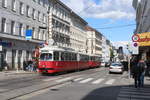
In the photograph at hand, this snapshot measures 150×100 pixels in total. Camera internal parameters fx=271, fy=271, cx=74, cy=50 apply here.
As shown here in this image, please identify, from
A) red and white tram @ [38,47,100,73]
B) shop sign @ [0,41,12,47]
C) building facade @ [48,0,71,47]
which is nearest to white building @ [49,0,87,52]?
building facade @ [48,0,71,47]

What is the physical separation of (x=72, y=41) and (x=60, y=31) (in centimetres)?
1287

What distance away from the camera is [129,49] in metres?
22.0

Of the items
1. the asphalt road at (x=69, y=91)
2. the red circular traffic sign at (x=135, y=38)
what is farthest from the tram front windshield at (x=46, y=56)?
the red circular traffic sign at (x=135, y=38)

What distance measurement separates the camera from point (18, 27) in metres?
39.9

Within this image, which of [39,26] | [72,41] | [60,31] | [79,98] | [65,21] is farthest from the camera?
[72,41]

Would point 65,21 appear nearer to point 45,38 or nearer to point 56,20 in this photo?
point 56,20

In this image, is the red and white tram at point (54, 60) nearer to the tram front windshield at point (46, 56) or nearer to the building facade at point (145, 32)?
the tram front windshield at point (46, 56)

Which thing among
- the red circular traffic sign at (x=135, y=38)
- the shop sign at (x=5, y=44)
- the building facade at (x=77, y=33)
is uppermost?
the building facade at (x=77, y=33)

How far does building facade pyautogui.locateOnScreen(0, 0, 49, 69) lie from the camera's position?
36.2 m

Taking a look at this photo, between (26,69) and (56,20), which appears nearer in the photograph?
(26,69)

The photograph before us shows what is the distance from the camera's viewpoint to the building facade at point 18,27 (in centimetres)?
3625

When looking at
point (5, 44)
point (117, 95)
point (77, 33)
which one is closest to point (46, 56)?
point (5, 44)

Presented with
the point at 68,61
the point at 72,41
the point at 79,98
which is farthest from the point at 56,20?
the point at 79,98

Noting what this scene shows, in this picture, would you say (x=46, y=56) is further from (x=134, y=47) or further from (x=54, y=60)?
(x=134, y=47)
